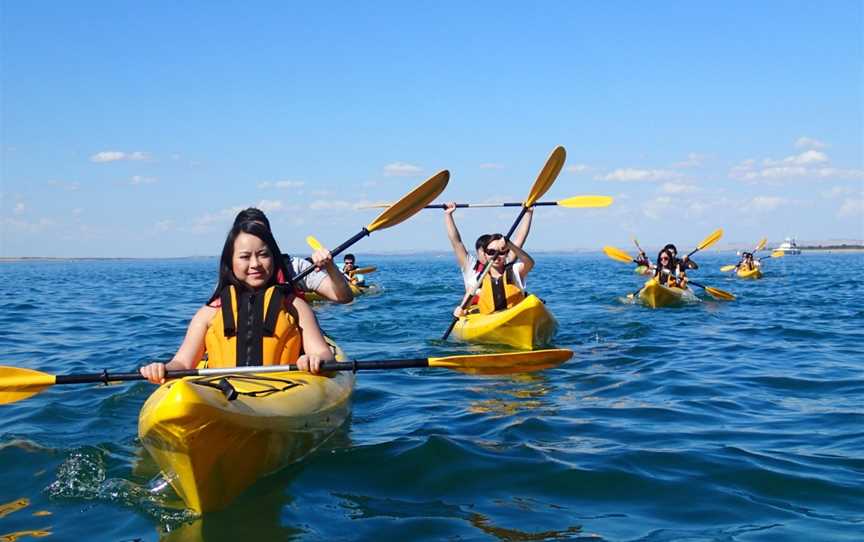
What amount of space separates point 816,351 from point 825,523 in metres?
5.70

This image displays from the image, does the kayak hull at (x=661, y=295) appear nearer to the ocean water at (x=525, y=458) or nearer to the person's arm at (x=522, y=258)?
the ocean water at (x=525, y=458)

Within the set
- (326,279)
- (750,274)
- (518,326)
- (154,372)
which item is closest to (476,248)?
(518,326)

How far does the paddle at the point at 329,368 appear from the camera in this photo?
4.15 metres

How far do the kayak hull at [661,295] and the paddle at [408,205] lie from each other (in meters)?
7.15

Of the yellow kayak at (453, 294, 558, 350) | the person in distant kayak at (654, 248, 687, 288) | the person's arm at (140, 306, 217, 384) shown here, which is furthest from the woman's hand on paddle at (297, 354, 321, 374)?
the person in distant kayak at (654, 248, 687, 288)

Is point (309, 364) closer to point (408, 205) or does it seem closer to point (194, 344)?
point (194, 344)

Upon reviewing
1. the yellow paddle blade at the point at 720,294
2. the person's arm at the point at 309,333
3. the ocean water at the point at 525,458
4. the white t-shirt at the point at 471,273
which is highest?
the white t-shirt at the point at 471,273

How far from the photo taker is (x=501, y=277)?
928 cm

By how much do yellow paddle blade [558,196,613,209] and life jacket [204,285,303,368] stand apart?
6823 millimetres

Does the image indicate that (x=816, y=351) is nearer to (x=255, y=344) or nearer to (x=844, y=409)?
(x=844, y=409)

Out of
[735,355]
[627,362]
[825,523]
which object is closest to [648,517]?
[825,523]

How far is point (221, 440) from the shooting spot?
3.45 metres

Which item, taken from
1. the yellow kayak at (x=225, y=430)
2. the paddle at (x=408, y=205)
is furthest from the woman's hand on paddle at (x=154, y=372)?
the paddle at (x=408, y=205)

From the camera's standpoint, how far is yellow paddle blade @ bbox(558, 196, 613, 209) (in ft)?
35.3
